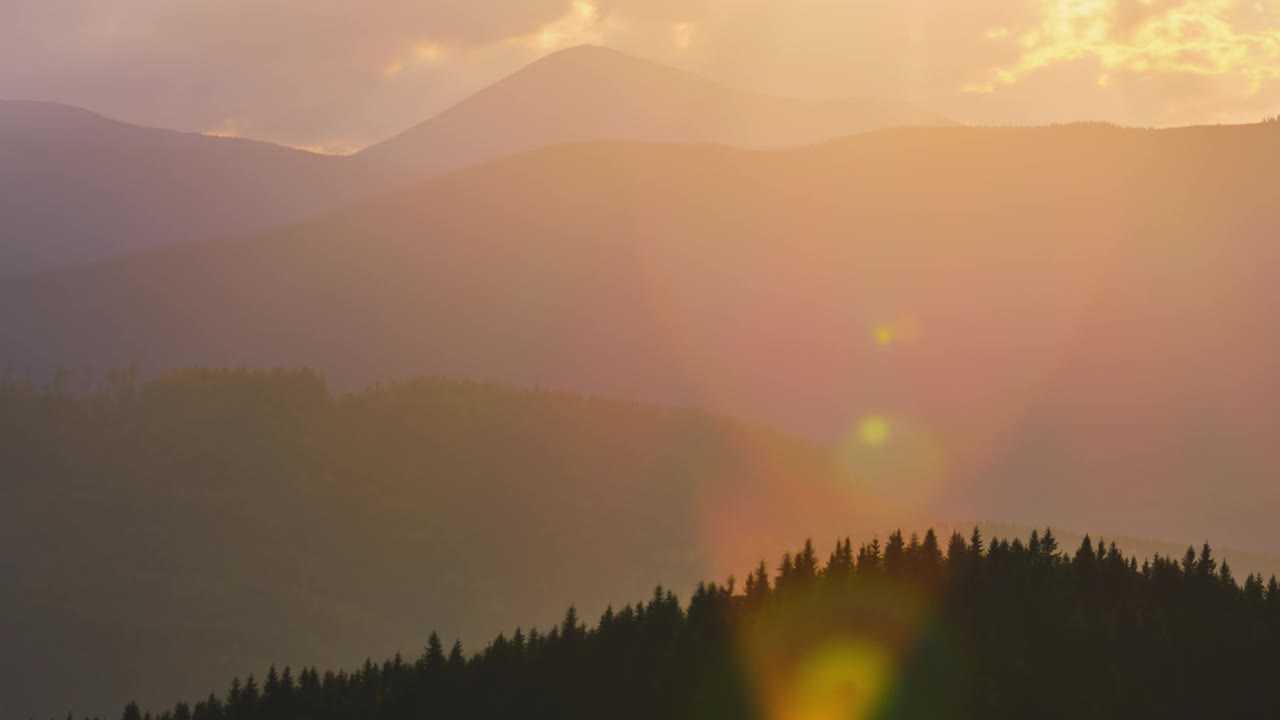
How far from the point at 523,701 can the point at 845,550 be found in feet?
36.3

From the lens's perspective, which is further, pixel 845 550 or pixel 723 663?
pixel 845 550

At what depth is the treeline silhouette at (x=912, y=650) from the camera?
26.8m

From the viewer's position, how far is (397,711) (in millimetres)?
40344

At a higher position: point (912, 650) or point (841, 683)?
point (912, 650)

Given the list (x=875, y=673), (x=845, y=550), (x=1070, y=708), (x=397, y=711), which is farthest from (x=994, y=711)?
(x=397, y=711)

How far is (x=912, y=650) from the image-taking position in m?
29.2

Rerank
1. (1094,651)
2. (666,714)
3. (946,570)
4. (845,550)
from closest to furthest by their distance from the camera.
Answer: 1. (1094,651)
2. (666,714)
3. (946,570)
4. (845,550)

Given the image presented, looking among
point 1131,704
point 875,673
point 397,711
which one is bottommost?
point 1131,704

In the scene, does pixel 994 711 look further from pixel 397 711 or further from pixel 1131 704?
pixel 397 711

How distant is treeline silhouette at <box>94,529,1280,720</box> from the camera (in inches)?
1055

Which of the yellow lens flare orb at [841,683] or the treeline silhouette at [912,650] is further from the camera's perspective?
the yellow lens flare orb at [841,683]

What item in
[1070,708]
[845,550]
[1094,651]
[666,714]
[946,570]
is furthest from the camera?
[845,550]

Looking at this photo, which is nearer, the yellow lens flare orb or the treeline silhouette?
the treeline silhouette

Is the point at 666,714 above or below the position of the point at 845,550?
below
